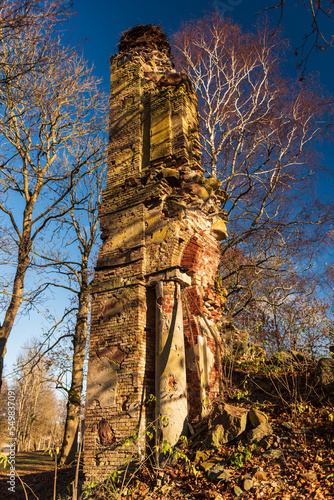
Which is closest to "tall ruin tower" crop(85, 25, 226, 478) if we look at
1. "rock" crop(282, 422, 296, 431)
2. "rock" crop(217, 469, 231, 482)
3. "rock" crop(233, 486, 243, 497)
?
"rock" crop(217, 469, 231, 482)

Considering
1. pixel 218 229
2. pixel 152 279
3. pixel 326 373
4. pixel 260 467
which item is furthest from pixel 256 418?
pixel 218 229

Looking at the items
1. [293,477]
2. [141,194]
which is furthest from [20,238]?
[293,477]

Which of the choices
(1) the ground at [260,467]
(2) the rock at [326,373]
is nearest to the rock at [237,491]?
(1) the ground at [260,467]

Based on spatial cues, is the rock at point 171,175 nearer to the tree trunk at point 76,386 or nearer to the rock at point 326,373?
the rock at point 326,373

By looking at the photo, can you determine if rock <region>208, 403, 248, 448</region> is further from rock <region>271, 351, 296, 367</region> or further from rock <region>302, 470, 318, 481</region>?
rock <region>271, 351, 296, 367</region>

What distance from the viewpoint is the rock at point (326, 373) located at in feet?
16.7

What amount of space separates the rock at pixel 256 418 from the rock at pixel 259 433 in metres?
0.05

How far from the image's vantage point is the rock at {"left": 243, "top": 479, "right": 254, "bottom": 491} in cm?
390

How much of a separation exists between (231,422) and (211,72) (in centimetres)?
1273

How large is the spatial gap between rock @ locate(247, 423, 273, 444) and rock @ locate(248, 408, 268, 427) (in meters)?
0.05

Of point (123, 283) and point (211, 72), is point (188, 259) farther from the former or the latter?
point (211, 72)

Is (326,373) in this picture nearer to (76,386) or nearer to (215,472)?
(215,472)

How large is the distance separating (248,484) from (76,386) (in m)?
8.76

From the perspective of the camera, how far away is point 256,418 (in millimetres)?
4828
